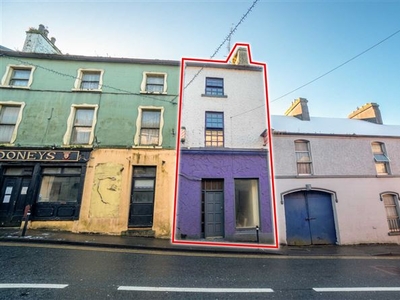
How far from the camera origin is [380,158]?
11.5m

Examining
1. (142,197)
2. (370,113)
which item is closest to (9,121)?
(142,197)

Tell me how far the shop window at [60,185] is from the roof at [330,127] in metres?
11.2

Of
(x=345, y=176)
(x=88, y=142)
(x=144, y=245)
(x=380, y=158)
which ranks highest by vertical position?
(x=88, y=142)

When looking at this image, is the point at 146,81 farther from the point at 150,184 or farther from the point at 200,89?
the point at 150,184

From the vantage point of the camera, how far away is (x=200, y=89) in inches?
462

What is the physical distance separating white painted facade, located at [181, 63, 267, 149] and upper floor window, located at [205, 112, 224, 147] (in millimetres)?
237

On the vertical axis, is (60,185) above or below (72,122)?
below

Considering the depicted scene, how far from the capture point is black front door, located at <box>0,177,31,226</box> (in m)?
9.20

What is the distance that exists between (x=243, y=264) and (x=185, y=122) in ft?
24.7

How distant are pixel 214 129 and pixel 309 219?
282 inches

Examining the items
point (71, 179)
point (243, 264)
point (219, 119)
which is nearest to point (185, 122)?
point (219, 119)

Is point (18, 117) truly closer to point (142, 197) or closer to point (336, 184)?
point (142, 197)

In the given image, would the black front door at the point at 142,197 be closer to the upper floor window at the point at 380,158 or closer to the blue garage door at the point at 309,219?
the blue garage door at the point at 309,219

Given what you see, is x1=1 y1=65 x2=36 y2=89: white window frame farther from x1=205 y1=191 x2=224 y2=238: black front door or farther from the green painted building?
x1=205 y1=191 x2=224 y2=238: black front door
